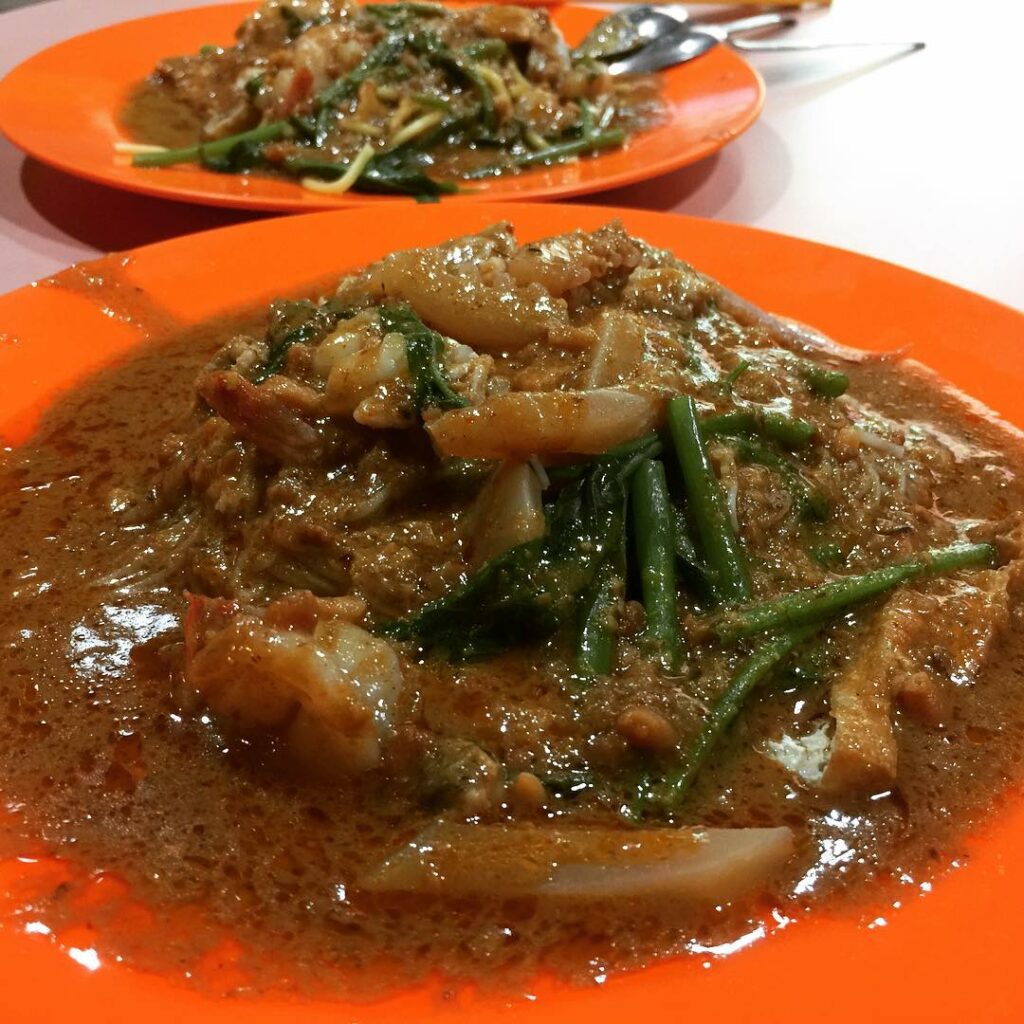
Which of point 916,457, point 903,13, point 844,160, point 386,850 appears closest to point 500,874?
point 386,850

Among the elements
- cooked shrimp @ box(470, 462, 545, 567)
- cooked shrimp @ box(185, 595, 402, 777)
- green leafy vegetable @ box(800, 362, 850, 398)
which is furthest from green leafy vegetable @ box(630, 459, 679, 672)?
green leafy vegetable @ box(800, 362, 850, 398)

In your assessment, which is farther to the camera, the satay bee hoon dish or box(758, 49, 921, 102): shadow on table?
box(758, 49, 921, 102): shadow on table

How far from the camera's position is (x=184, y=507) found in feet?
7.27

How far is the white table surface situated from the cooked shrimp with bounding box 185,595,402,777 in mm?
2087

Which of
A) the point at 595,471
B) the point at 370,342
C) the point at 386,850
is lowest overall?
the point at 386,850

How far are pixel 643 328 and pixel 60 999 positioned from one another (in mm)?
1656

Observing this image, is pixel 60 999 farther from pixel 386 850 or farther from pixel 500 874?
pixel 500 874

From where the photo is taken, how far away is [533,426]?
179cm

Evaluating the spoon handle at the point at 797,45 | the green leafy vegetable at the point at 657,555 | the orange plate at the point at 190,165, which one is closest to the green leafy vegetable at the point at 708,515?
the green leafy vegetable at the point at 657,555

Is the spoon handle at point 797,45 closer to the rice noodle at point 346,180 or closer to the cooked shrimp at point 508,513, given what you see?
the rice noodle at point 346,180

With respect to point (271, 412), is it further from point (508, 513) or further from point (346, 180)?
point (346, 180)

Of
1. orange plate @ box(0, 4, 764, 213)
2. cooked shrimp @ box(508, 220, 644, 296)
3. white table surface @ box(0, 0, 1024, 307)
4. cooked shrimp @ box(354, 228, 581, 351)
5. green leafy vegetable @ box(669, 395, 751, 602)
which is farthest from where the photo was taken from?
white table surface @ box(0, 0, 1024, 307)

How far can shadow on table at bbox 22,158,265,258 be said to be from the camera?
349 cm

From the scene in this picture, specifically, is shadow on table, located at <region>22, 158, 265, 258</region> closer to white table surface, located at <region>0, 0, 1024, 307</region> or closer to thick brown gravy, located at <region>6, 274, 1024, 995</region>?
white table surface, located at <region>0, 0, 1024, 307</region>
